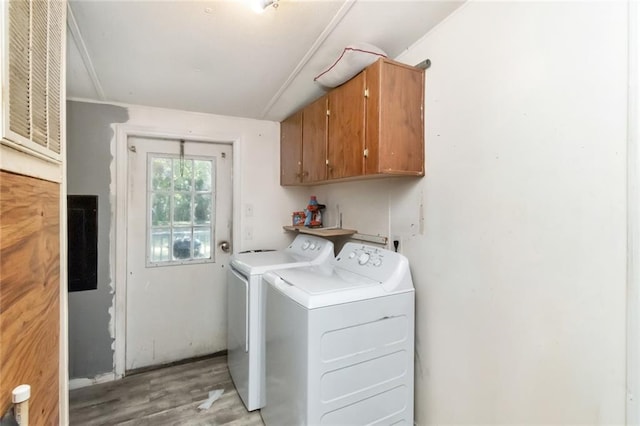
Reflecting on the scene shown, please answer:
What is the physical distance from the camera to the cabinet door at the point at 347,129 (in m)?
1.60

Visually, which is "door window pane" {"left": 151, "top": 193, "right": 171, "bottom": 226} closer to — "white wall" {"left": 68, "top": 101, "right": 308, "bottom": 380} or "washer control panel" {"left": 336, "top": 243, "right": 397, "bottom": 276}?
"white wall" {"left": 68, "top": 101, "right": 308, "bottom": 380}

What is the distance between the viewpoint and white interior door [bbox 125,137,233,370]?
2494mm

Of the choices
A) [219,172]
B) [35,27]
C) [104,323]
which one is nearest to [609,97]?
[35,27]

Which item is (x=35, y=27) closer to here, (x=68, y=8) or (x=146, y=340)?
(x=68, y=8)

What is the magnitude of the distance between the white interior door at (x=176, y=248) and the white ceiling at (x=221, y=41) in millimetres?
635

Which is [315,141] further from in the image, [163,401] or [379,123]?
[163,401]

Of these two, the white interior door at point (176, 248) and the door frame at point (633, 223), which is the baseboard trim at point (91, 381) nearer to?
the white interior door at point (176, 248)

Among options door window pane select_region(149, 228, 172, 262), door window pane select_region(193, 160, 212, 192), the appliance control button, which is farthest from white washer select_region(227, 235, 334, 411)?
door window pane select_region(193, 160, 212, 192)

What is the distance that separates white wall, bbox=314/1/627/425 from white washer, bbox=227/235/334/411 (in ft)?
2.91

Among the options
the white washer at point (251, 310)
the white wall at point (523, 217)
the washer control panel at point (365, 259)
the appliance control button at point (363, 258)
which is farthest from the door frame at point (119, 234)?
the white wall at point (523, 217)

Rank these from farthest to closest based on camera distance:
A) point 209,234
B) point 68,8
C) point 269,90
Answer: point 209,234 < point 269,90 < point 68,8

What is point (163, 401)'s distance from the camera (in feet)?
6.88

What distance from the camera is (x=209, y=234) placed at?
8.96 ft

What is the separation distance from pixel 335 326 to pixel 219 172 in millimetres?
1918
